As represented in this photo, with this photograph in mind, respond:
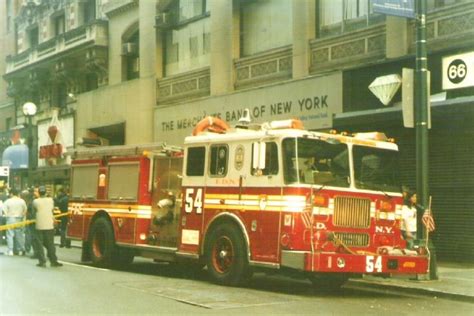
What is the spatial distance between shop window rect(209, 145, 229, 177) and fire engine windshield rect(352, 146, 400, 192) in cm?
224

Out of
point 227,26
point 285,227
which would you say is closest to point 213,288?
point 285,227

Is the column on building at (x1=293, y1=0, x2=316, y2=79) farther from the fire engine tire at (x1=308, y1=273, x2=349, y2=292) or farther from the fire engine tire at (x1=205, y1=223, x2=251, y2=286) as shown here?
the fire engine tire at (x1=205, y1=223, x2=251, y2=286)

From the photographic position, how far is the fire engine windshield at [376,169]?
1260 cm

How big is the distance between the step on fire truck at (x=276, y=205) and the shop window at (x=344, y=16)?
7.00m

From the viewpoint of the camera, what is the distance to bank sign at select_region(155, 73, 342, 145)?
65.5 ft

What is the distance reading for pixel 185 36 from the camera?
27312mm

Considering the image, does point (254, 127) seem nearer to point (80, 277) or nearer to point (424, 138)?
point (424, 138)

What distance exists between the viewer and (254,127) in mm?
13422

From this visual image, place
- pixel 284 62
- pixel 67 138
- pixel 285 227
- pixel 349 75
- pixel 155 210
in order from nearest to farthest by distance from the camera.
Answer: pixel 285 227, pixel 155 210, pixel 349 75, pixel 284 62, pixel 67 138

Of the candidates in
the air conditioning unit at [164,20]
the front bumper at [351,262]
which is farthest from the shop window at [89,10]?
the front bumper at [351,262]

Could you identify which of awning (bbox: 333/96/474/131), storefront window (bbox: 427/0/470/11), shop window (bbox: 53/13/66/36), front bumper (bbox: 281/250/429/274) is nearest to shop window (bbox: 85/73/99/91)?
shop window (bbox: 53/13/66/36)

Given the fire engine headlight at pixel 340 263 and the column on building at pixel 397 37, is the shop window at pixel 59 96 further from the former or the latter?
the fire engine headlight at pixel 340 263

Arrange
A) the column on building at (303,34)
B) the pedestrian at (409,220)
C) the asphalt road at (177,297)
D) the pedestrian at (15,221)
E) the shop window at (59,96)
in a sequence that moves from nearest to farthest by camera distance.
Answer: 1. the asphalt road at (177,297)
2. the pedestrian at (409,220)
3. the pedestrian at (15,221)
4. the column on building at (303,34)
5. the shop window at (59,96)

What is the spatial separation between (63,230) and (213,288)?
11903 mm
